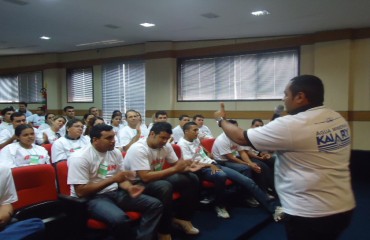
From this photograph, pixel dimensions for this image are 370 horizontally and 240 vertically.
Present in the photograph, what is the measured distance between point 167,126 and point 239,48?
411 centimetres

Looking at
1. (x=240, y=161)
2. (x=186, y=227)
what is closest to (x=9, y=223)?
(x=186, y=227)

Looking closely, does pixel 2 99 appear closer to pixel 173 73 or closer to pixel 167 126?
pixel 173 73

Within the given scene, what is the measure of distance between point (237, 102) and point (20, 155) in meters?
4.41

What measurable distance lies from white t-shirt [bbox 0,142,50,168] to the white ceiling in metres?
Result: 2.22

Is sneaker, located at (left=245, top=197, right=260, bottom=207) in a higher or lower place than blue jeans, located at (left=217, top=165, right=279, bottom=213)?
lower

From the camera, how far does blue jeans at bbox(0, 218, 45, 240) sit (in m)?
1.80

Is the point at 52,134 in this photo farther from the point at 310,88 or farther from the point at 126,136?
the point at 310,88

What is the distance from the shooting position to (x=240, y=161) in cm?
390

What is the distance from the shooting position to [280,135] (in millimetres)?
1433

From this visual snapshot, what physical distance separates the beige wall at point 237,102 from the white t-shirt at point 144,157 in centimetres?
→ 373

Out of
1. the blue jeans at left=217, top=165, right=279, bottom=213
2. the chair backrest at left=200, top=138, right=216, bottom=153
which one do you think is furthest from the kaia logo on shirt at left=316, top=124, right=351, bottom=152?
the chair backrest at left=200, top=138, right=216, bottom=153

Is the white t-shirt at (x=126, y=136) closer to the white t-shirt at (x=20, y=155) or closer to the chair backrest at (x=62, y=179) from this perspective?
the white t-shirt at (x=20, y=155)

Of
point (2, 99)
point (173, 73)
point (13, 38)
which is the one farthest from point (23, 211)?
point (2, 99)

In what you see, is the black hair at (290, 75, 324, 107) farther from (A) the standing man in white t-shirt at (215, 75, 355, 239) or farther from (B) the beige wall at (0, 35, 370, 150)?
(B) the beige wall at (0, 35, 370, 150)
